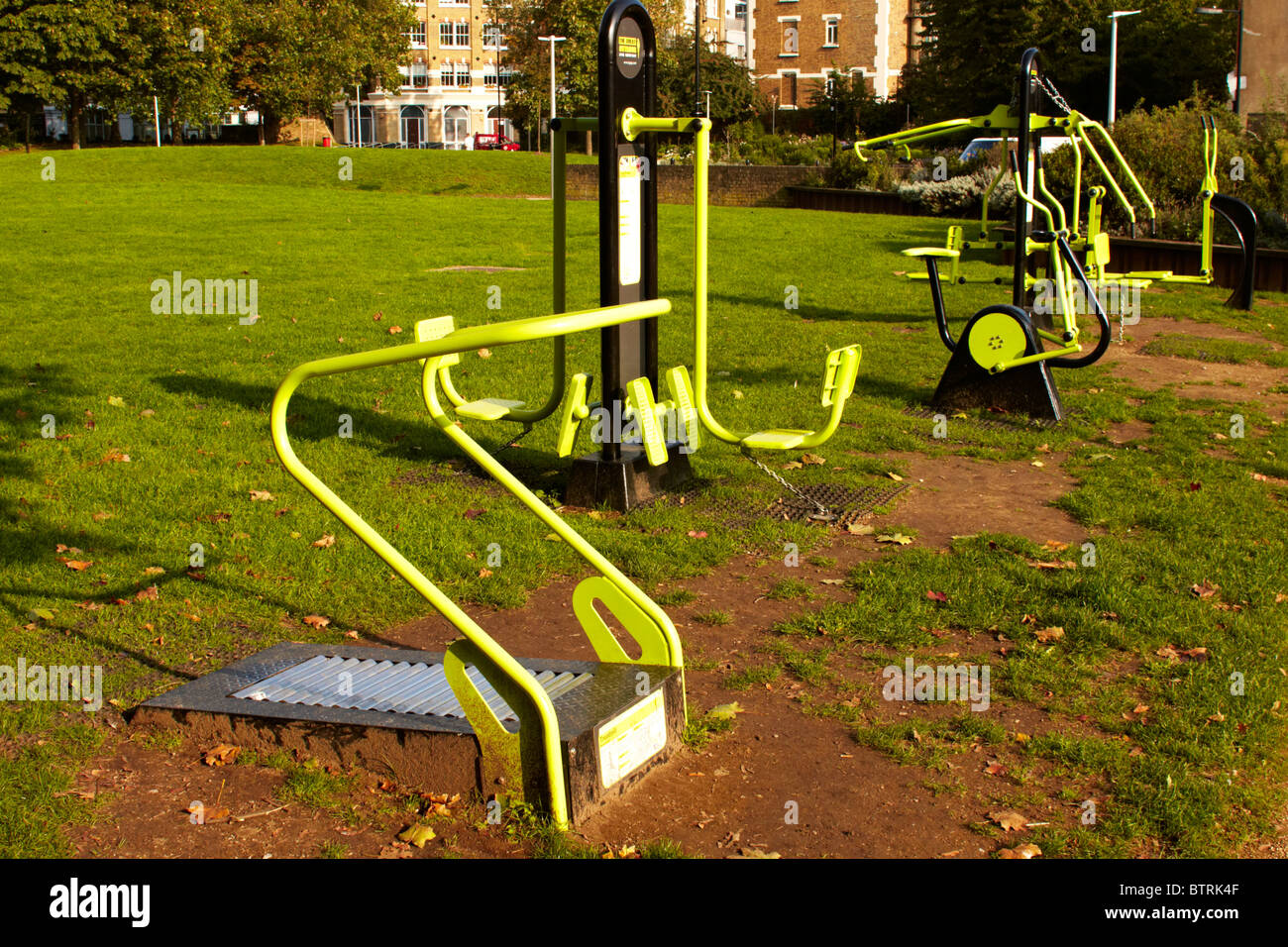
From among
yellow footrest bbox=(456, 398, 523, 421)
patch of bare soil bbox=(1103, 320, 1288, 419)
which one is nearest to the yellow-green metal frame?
yellow footrest bbox=(456, 398, 523, 421)

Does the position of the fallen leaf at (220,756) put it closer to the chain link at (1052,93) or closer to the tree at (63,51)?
the chain link at (1052,93)

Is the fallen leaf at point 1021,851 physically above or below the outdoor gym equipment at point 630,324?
below

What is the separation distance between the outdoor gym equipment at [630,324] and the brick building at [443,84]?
80896 millimetres

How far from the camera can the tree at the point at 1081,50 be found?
43.6m

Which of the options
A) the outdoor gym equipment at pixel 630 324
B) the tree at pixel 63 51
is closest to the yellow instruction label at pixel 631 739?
the outdoor gym equipment at pixel 630 324

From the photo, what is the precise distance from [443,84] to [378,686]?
86.1 meters

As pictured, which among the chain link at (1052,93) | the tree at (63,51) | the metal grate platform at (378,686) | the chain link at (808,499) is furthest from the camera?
the tree at (63,51)

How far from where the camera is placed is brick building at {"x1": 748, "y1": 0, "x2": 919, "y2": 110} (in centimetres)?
6538

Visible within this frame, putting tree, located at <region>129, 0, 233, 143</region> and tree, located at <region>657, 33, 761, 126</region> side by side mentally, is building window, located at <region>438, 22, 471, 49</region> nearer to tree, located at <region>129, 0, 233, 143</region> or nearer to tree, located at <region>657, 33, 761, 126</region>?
tree, located at <region>129, 0, 233, 143</region>

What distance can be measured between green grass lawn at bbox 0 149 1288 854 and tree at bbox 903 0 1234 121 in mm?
33591

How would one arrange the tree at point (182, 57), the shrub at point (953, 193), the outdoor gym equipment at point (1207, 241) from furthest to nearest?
the tree at point (182, 57), the shrub at point (953, 193), the outdoor gym equipment at point (1207, 241)

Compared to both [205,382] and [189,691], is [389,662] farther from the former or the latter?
[205,382]

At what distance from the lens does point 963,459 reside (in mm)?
7609

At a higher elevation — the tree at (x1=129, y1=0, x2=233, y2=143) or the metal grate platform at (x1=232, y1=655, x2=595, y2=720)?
the tree at (x1=129, y1=0, x2=233, y2=143)
